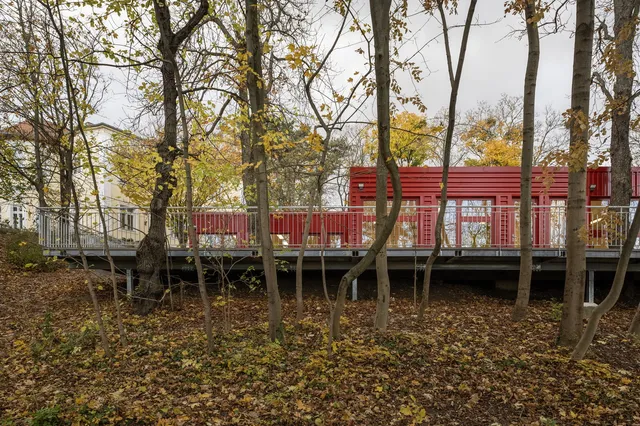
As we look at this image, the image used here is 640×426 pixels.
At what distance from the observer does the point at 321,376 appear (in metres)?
4.97

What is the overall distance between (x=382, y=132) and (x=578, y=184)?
2.87m

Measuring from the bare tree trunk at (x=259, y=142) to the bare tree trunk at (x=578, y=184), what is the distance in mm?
3896

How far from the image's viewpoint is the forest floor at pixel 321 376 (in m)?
4.21

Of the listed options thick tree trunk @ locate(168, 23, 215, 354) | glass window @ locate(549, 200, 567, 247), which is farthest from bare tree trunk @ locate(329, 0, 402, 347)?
glass window @ locate(549, 200, 567, 247)

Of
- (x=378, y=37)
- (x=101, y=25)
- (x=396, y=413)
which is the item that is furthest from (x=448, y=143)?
(x=101, y=25)

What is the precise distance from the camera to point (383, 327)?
277 inches

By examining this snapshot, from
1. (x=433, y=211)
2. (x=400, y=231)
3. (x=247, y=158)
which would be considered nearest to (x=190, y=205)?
(x=247, y=158)

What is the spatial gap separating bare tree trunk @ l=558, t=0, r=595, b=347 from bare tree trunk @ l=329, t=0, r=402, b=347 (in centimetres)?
224

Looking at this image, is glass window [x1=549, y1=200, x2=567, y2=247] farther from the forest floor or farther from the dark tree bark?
the dark tree bark

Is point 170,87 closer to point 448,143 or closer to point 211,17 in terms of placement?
point 211,17

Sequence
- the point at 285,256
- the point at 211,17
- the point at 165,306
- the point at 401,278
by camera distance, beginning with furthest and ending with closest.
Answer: the point at 401,278 → the point at 285,256 → the point at 165,306 → the point at 211,17

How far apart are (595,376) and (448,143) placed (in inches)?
151

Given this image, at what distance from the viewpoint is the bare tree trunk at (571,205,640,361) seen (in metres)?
4.95

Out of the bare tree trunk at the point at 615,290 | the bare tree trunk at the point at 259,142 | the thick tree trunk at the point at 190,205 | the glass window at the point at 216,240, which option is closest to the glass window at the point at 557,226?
the bare tree trunk at the point at 615,290
